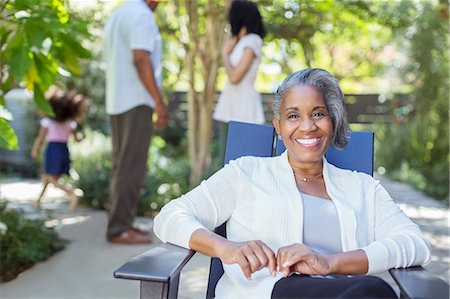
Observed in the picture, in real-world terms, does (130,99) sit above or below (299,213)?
above

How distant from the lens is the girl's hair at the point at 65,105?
6.38 metres

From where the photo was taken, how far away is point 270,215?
89.3 inches

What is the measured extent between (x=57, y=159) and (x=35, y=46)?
333 centimetres

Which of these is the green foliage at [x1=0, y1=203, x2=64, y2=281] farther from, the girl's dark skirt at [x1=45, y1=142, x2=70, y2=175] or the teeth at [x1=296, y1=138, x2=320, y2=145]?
the teeth at [x1=296, y1=138, x2=320, y2=145]

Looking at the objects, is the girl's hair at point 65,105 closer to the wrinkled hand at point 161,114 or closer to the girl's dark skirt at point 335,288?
the wrinkled hand at point 161,114

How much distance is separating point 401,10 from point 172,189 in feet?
10.9

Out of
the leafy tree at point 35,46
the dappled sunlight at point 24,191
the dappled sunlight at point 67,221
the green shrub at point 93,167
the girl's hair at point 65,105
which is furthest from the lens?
the dappled sunlight at point 24,191

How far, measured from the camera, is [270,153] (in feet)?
9.43

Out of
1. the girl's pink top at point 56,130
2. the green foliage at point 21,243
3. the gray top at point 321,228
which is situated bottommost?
the green foliage at point 21,243

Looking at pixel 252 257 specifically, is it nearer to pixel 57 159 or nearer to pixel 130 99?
pixel 130 99

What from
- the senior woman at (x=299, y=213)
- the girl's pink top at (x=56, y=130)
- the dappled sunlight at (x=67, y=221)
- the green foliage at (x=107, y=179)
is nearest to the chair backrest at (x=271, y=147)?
the senior woman at (x=299, y=213)

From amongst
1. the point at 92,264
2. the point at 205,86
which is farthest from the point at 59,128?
the point at 92,264

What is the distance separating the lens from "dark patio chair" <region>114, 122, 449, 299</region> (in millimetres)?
1847

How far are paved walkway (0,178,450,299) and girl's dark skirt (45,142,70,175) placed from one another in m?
0.35
